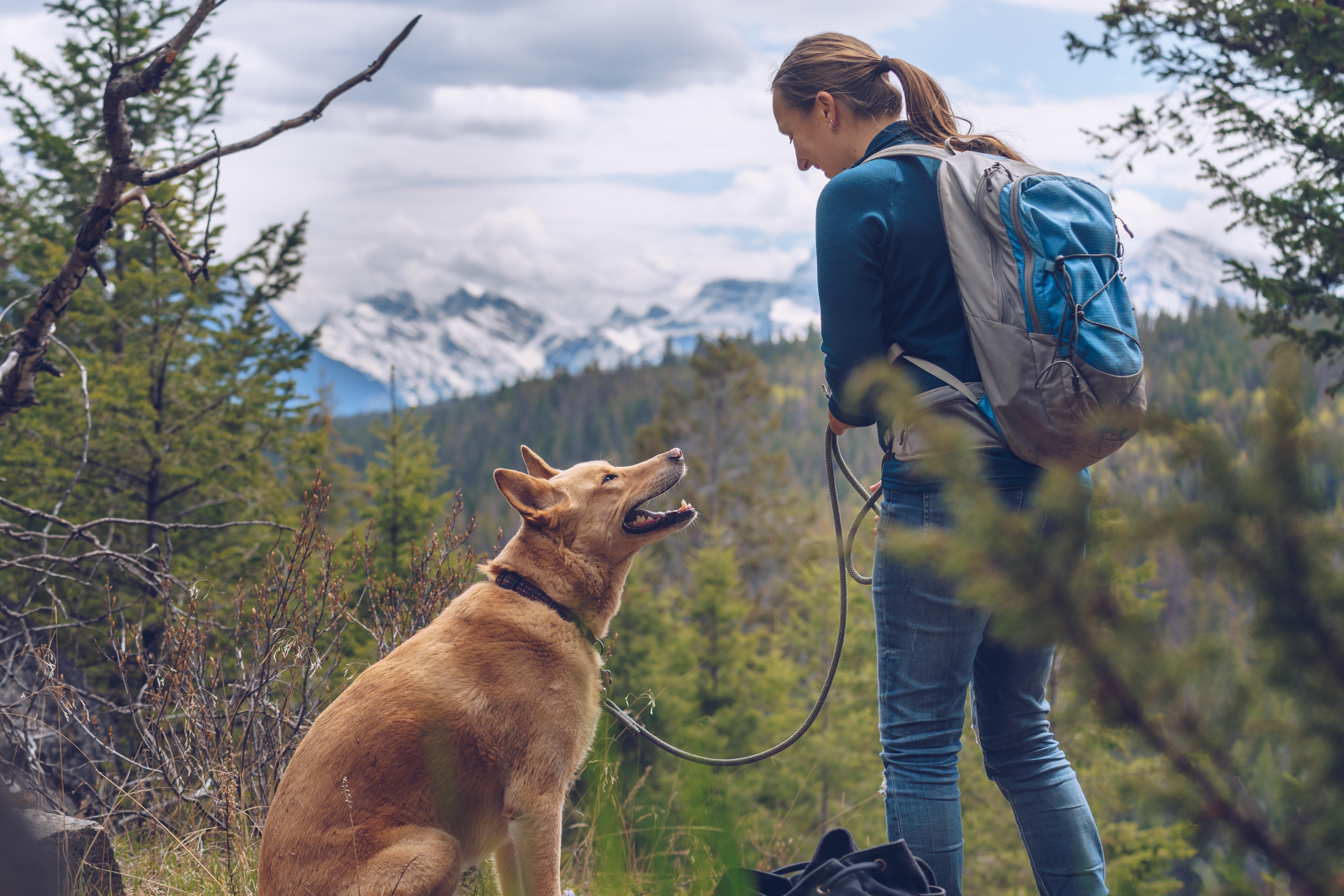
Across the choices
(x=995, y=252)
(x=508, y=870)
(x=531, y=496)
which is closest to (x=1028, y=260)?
(x=995, y=252)

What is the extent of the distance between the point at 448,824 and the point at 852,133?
239cm

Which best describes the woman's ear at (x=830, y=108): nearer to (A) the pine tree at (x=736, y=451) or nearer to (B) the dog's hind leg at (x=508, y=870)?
(B) the dog's hind leg at (x=508, y=870)

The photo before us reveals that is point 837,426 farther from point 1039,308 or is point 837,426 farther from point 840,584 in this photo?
point 1039,308

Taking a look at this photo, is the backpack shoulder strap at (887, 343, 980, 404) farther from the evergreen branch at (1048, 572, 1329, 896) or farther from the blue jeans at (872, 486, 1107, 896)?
the evergreen branch at (1048, 572, 1329, 896)

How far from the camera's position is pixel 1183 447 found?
2.93ft

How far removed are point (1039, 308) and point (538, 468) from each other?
2.07 m

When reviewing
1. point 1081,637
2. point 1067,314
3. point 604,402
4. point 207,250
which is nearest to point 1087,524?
point 1081,637

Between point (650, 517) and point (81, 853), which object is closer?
point (81, 853)

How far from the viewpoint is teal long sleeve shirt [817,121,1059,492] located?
7.85ft

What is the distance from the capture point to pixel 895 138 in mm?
2582

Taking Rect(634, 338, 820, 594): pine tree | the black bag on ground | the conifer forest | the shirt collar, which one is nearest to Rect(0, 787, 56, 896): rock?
the conifer forest

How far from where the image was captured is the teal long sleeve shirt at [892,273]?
7.85ft

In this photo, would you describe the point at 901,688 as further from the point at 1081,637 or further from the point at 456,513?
the point at 456,513

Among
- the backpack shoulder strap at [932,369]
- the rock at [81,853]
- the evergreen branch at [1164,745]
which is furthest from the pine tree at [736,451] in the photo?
the evergreen branch at [1164,745]
